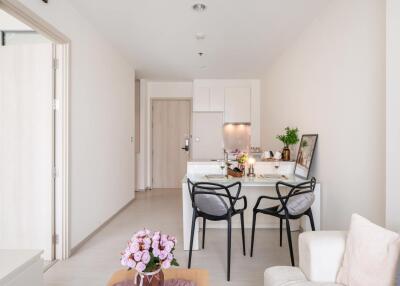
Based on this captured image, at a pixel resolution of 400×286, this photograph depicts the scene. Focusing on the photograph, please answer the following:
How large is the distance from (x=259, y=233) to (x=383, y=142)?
1.98 metres

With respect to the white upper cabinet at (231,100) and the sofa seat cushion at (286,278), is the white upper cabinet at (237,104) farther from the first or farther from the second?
the sofa seat cushion at (286,278)

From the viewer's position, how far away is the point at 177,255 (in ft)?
9.24

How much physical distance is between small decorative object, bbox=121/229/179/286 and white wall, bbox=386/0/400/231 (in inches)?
58.3

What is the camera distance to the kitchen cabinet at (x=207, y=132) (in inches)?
252

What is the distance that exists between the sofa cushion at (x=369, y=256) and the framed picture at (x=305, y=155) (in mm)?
1744

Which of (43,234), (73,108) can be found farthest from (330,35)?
(43,234)

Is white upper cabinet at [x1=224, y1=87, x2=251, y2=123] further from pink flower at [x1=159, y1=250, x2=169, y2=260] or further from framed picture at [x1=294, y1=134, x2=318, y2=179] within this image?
pink flower at [x1=159, y1=250, x2=169, y2=260]

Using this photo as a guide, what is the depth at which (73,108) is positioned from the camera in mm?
2914

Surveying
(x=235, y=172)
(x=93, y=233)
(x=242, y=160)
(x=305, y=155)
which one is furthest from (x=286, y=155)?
(x=93, y=233)

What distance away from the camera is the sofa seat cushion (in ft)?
→ 4.88

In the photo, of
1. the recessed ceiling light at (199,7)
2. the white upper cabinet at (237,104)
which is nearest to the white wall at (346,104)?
the recessed ceiling light at (199,7)

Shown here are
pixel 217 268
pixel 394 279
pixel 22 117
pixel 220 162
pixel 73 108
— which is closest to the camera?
pixel 394 279

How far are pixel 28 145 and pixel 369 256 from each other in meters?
2.99

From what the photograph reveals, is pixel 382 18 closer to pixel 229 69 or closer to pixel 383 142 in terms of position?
pixel 383 142
